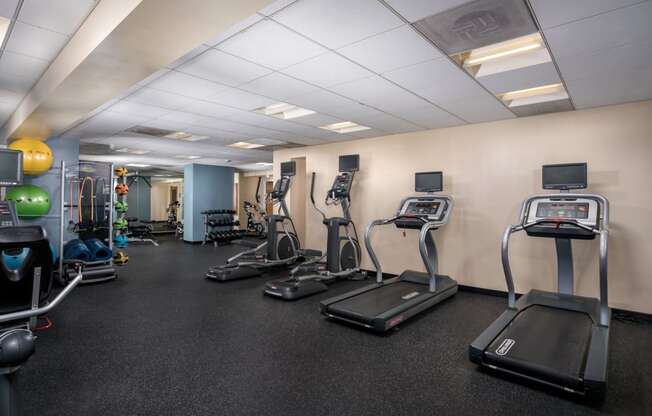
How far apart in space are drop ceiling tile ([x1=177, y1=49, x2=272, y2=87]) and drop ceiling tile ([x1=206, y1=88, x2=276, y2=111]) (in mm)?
364

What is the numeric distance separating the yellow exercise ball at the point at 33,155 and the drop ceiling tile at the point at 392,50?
4771 millimetres

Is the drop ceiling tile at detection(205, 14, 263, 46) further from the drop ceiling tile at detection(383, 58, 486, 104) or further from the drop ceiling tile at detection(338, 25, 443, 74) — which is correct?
the drop ceiling tile at detection(383, 58, 486, 104)

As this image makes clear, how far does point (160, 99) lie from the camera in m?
4.18

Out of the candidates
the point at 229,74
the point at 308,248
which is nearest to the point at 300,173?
the point at 308,248

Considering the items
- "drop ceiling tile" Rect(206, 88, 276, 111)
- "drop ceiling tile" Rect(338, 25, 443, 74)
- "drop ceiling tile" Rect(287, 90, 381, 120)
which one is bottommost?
"drop ceiling tile" Rect(338, 25, 443, 74)

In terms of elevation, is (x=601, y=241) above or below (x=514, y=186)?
below

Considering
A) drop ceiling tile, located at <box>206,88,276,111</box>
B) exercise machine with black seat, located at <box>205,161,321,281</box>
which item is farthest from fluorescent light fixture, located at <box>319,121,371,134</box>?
drop ceiling tile, located at <box>206,88,276,111</box>

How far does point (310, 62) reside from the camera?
9.99ft

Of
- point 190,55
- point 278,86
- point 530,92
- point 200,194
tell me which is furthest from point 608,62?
point 200,194

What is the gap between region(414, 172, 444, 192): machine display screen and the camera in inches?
199

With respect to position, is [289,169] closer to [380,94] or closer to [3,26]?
[380,94]

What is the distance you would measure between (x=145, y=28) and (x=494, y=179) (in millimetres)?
4595

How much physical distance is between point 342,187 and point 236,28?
3611mm

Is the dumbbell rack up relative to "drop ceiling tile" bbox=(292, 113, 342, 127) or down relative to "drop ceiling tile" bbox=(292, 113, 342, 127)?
down
